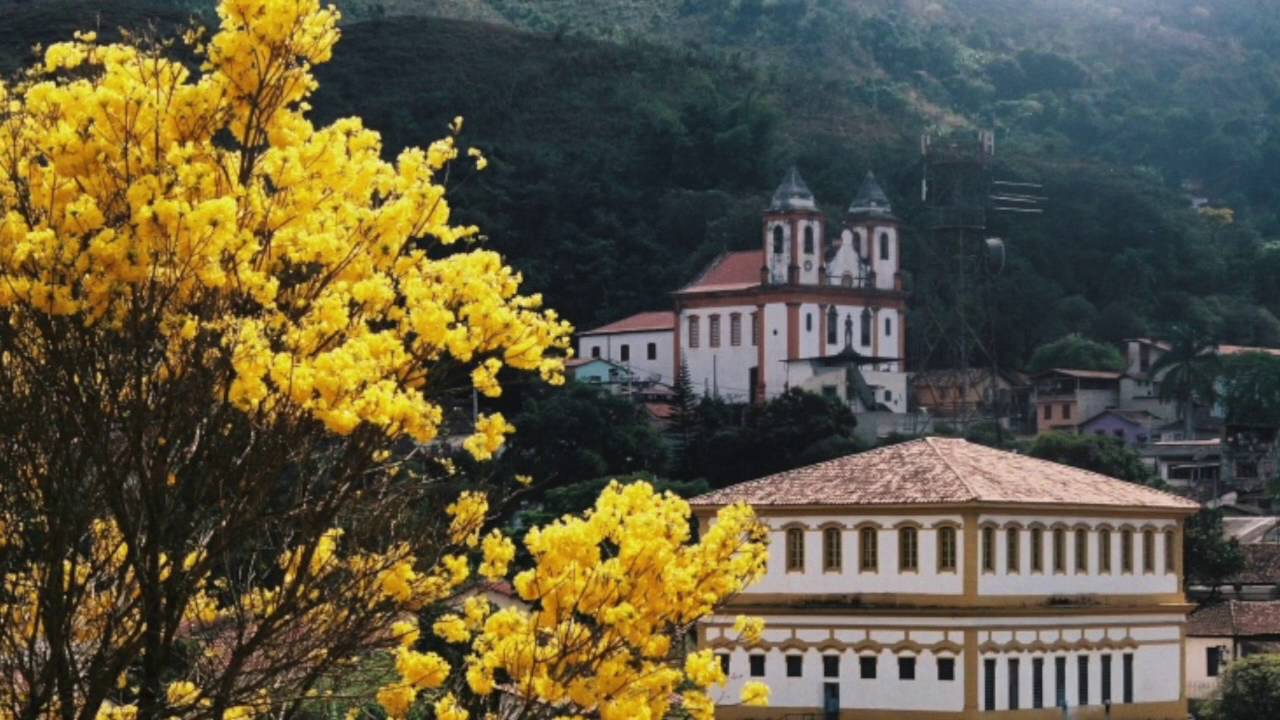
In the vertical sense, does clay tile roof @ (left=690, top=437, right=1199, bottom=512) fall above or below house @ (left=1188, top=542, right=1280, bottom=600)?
above

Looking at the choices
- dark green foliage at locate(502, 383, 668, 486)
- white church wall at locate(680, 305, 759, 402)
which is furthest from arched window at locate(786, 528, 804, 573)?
white church wall at locate(680, 305, 759, 402)

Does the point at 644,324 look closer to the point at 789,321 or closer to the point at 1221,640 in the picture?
the point at 789,321

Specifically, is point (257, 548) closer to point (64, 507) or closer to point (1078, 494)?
point (64, 507)

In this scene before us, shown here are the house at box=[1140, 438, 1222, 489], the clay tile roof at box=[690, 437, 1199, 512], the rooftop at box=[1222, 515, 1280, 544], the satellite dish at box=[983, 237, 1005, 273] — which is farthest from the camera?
the satellite dish at box=[983, 237, 1005, 273]

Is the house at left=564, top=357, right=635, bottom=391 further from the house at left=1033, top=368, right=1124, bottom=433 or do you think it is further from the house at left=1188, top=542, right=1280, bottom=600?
the house at left=1188, top=542, right=1280, bottom=600

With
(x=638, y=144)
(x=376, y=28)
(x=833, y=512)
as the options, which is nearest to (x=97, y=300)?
(x=833, y=512)

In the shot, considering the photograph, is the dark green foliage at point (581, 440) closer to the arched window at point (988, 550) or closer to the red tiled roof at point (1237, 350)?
the red tiled roof at point (1237, 350)

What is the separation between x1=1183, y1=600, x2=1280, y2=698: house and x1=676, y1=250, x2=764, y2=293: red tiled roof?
46726 mm

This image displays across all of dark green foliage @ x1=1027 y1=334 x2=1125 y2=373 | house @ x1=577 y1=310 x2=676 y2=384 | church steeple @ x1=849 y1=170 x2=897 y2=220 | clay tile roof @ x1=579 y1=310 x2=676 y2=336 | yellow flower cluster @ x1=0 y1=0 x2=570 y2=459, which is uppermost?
church steeple @ x1=849 y1=170 x2=897 y2=220

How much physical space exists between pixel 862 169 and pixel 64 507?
150375 millimetres

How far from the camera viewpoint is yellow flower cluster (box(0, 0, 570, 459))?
1571 cm

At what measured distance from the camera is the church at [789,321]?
387ft

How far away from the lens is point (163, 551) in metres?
17.0

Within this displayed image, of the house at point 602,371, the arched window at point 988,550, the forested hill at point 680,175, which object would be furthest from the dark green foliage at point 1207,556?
the forested hill at point 680,175
